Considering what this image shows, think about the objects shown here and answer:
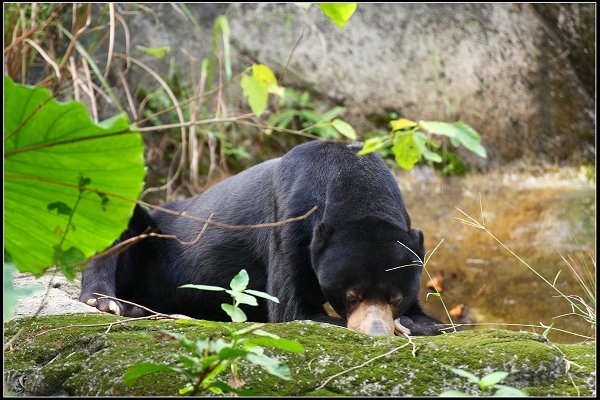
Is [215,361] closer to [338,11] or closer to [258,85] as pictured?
[338,11]

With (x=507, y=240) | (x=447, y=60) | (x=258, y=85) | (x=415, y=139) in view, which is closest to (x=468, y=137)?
(x=415, y=139)

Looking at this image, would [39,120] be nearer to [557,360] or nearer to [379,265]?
[557,360]

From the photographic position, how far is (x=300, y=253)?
5098 mm

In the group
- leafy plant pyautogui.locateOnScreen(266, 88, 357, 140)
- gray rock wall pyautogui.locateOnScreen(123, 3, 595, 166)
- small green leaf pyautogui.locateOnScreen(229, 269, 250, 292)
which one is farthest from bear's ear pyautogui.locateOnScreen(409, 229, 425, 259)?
gray rock wall pyautogui.locateOnScreen(123, 3, 595, 166)

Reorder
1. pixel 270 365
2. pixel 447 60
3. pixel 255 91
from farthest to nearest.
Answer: pixel 447 60
pixel 255 91
pixel 270 365

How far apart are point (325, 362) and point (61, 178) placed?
3.24 feet

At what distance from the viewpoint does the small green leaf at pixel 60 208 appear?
9.32 ft

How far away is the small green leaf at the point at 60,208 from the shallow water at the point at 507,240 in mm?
4739

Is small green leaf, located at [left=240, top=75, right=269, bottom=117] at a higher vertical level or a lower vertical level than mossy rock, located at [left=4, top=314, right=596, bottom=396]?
higher

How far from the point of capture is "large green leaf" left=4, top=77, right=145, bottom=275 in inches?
104

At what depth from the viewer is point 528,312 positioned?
7.34 m

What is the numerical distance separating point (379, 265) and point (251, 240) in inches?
46.3

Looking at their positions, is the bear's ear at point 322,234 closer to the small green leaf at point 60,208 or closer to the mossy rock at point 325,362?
the mossy rock at point 325,362

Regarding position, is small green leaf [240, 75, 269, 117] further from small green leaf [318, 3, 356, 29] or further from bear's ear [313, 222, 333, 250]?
bear's ear [313, 222, 333, 250]
